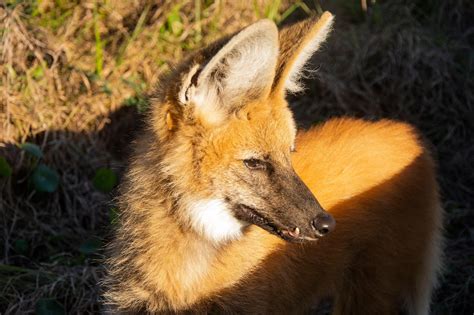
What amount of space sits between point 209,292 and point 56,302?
1.30m

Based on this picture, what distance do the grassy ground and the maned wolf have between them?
1020 mm

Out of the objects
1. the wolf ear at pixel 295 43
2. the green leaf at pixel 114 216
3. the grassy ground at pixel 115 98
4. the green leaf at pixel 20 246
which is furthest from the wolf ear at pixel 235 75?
the green leaf at pixel 20 246

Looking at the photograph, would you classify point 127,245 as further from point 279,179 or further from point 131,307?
point 279,179

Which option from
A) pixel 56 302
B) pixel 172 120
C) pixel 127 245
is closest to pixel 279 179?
pixel 172 120

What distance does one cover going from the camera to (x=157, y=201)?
10.8ft

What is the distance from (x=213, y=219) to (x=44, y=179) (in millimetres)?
1905

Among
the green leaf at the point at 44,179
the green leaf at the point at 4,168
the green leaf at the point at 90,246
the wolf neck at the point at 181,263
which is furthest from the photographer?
the green leaf at the point at 44,179

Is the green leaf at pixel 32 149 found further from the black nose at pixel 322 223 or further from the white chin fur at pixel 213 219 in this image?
the black nose at pixel 322 223

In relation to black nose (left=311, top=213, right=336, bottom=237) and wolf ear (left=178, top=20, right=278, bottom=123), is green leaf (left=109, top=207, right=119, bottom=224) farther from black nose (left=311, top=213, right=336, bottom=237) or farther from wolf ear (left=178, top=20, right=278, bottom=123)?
black nose (left=311, top=213, right=336, bottom=237)

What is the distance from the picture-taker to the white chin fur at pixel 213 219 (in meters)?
3.16

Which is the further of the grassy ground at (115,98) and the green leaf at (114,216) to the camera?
the grassy ground at (115,98)

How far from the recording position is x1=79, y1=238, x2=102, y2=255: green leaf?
4504 millimetres

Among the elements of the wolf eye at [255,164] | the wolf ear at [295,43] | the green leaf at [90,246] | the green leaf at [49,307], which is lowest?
the green leaf at [49,307]

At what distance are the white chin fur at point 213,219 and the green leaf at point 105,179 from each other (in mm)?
1679
